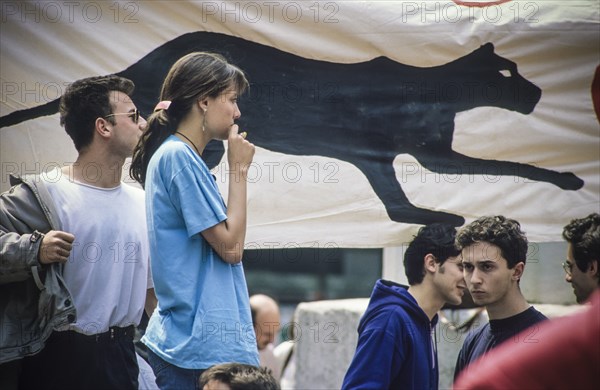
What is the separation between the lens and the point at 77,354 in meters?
3.95

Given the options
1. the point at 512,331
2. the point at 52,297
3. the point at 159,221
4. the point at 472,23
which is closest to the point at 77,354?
the point at 52,297

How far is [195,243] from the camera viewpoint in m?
3.71

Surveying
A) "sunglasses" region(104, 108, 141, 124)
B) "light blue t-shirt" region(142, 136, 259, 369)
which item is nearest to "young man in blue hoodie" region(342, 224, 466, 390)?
"light blue t-shirt" region(142, 136, 259, 369)

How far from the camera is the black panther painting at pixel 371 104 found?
476 cm

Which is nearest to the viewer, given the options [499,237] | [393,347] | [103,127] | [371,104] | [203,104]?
[203,104]

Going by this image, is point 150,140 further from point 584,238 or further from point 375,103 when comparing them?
point 584,238

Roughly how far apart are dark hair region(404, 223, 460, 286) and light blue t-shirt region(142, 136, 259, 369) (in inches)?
47.0

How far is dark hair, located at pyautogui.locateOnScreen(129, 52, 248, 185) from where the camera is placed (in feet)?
12.8

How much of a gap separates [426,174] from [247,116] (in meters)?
0.91

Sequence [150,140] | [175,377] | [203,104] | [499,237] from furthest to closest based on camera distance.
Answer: [499,237], [150,140], [203,104], [175,377]

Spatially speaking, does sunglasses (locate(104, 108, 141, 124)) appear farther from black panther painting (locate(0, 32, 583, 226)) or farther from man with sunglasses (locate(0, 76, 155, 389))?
black panther painting (locate(0, 32, 583, 226))

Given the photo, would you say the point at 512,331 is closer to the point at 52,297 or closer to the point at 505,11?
the point at 505,11

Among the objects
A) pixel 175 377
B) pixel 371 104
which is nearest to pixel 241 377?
pixel 175 377

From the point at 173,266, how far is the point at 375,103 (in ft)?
5.26
